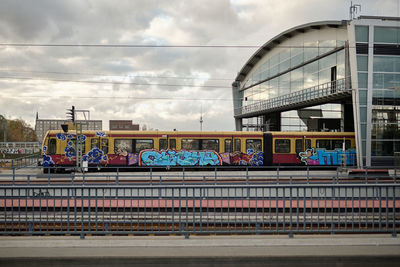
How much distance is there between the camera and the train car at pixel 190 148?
20688 mm

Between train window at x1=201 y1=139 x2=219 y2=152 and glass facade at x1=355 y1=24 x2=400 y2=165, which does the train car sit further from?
glass facade at x1=355 y1=24 x2=400 y2=165

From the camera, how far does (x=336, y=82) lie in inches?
1142

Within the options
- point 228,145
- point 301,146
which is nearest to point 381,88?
point 301,146

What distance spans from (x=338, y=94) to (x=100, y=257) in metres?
27.7

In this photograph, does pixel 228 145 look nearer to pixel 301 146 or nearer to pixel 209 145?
pixel 209 145

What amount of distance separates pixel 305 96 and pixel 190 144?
1853cm

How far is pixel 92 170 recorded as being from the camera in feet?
70.6

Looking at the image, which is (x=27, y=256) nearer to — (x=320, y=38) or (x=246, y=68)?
(x=320, y=38)

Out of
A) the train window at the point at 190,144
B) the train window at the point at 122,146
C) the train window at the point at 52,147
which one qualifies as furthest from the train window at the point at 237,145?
the train window at the point at 52,147

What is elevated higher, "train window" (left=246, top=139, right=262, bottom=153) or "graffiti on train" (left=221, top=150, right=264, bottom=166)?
"train window" (left=246, top=139, right=262, bottom=153)


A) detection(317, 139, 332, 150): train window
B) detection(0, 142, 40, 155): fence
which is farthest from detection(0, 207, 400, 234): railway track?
detection(0, 142, 40, 155): fence

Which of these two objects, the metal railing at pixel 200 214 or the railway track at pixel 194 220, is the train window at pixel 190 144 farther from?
the railway track at pixel 194 220

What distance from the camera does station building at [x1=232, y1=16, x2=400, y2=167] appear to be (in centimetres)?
2534

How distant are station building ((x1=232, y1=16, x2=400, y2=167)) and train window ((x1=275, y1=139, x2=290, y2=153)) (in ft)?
21.0
